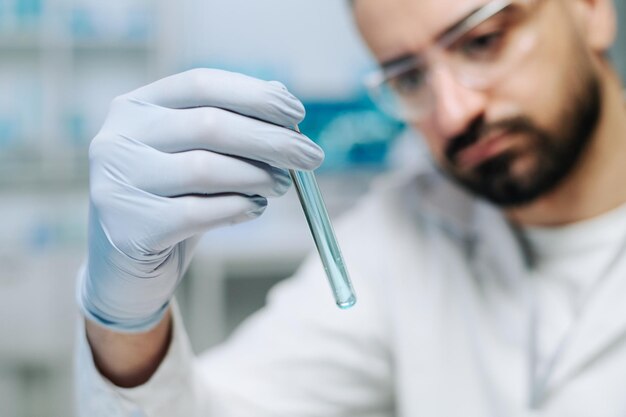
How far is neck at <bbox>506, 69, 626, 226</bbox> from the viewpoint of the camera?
1141 millimetres

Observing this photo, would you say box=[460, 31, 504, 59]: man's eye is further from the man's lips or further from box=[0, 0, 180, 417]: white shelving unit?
box=[0, 0, 180, 417]: white shelving unit

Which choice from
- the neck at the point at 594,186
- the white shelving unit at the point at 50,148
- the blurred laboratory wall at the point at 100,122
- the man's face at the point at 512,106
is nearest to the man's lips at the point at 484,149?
the man's face at the point at 512,106

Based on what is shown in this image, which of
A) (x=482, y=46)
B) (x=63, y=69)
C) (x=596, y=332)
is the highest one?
(x=482, y=46)

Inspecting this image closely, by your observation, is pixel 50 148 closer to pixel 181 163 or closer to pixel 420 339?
pixel 420 339

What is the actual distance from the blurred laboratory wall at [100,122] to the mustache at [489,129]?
1.57m

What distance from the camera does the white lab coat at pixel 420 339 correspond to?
999 mm

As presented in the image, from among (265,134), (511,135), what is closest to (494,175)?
(511,135)

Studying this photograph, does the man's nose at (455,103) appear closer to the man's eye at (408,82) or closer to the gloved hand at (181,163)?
the man's eye at (408,82)

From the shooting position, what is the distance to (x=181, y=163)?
71 centimetres

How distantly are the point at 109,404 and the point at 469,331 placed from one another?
2.04ft

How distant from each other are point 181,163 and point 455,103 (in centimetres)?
53

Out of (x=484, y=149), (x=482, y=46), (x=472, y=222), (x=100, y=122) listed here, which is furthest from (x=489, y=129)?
(x=100, y=122)

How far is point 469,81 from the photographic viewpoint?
1.08 metres

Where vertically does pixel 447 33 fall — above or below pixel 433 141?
above
